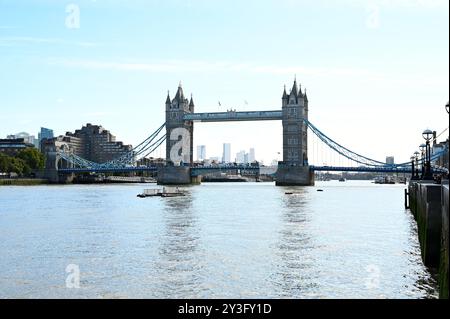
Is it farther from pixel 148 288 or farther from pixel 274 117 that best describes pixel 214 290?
pixel 274 117

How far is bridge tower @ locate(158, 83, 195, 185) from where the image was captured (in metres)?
117

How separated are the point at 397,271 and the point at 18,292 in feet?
31.2

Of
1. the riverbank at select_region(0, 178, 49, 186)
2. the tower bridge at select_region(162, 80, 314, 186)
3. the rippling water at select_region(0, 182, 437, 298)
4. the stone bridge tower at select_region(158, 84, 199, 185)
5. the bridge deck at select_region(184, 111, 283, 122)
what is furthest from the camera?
the stone bridge tower at select_region(158, 84, 199, 185)

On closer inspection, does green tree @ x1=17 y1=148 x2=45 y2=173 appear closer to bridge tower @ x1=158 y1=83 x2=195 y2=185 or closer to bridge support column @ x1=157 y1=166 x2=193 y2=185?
bridge tower @ x1=158 y1=83 x2=195 y2=185

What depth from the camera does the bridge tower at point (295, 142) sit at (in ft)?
370

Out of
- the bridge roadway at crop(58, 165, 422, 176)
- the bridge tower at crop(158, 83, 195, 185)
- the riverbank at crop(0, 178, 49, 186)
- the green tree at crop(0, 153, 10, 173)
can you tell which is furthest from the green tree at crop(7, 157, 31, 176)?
the bridge tower at crop(158, 83, 195, 185)

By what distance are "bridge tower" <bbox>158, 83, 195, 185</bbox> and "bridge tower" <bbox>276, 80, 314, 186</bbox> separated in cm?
1960

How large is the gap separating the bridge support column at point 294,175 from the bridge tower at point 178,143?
62.2 ft

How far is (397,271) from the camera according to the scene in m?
15.8

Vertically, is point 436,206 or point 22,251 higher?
point 436,206

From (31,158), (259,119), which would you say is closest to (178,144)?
Answer: (259,119)

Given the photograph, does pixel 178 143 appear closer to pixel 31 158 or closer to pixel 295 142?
pixel 295 142

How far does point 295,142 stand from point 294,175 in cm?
1029
